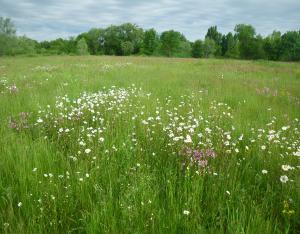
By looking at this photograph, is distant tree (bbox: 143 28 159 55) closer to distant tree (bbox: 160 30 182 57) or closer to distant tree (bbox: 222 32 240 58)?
distant tree (bbox: 160 30 182 57)

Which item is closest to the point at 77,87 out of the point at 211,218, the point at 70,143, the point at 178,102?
the point at 178,102

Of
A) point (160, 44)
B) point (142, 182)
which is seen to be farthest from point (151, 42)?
point (142, 182)

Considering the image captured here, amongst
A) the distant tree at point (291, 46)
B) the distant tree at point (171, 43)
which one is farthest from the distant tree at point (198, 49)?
the distant tree at point (291, 46)

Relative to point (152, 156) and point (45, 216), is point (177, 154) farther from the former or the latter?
point (45, 216)

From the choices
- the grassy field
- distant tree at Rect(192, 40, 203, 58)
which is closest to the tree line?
distant tree at Rect(192, 40, 203, 58)

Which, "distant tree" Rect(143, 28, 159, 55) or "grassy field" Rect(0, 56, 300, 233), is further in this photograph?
"distant tree" Rect(143, 28, 159, 55)

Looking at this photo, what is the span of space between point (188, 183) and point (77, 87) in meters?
6.53

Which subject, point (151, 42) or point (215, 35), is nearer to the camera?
point (151, 42)

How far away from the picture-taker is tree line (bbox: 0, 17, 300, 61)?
220 feet

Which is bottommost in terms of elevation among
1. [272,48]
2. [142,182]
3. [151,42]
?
[142,182]

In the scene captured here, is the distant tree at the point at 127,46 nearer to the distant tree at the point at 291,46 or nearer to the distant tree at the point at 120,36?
the distant tree at the point at 120,36

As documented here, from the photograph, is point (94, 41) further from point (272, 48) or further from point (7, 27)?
point (272, 48)

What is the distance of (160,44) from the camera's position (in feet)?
260

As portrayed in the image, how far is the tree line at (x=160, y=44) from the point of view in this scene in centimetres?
6712
